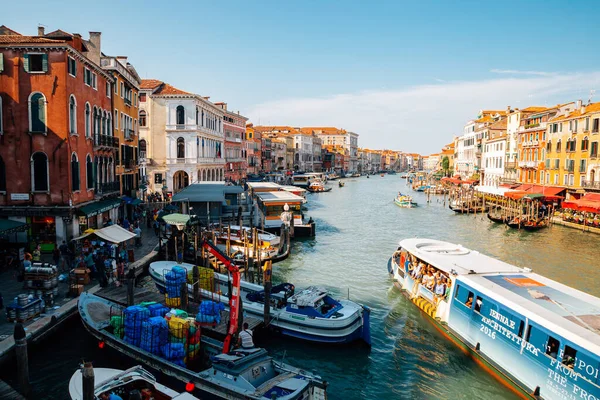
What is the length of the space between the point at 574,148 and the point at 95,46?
34.0 metres

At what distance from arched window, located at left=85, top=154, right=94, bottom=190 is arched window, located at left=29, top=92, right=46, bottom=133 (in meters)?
2.55

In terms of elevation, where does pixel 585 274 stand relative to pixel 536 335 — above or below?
below

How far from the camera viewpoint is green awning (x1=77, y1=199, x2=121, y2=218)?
1722 cm

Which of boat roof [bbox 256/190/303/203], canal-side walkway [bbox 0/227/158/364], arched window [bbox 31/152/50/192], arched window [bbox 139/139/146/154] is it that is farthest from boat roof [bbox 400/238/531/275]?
arched window [bbox 139/139/146/154]

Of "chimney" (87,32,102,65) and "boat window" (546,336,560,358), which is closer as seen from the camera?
"boat window" (546,336,560,358)

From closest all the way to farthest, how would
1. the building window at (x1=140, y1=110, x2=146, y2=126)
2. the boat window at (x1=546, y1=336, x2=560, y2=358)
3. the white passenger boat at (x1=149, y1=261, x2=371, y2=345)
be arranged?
the boat window at (x1=546, y1=336, x2=560, y2=358) → the white passenger boat at (x1=149, y1=261, x2=371, y2=345) → the building window at (x1=140, y1=110, x2=146, y2=126)

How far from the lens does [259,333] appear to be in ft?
40.4

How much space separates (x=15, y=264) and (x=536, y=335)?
15.5 metres

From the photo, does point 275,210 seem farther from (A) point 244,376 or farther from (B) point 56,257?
(A) point 244,376

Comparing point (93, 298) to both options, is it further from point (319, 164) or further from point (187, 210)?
point (319, 164)

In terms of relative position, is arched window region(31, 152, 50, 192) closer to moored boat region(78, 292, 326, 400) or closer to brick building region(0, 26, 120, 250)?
brick building region(0, 26, 120, 250)

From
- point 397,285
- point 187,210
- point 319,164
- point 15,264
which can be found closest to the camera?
point 15,264

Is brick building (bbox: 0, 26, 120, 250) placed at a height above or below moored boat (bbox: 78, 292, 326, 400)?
above

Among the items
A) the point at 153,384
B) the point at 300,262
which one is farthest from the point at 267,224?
the point at 153,384
